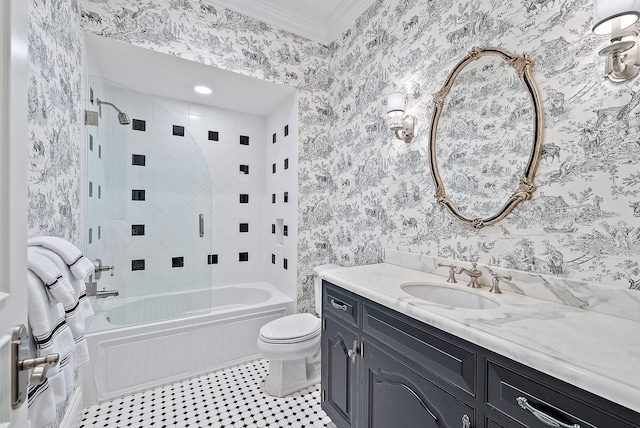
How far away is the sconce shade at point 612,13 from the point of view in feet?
2.77

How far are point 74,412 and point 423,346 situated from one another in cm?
196

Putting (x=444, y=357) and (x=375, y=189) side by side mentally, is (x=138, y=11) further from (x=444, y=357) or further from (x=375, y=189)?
(x=444, y=357)

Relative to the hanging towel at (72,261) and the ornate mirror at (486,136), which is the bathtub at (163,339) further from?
the ornate mirror at (486,136)

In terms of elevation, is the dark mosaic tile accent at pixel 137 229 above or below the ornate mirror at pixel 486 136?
below

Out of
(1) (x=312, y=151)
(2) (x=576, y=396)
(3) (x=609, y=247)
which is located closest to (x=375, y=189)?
(1) (x=312, y=151)

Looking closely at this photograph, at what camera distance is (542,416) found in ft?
2.30

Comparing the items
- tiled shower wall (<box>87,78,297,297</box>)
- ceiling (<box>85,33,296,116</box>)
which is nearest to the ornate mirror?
tiled shower wall (<box>87,78,297,297</box>)

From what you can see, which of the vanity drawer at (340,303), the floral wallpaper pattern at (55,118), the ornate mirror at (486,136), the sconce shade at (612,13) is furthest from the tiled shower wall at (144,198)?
the sconce shade at (612,13)

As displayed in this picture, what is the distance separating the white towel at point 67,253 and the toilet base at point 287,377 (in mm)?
1323

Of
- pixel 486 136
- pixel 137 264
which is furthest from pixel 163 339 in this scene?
pixel 486 136

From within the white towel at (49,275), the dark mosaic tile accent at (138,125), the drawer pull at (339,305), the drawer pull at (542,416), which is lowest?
the drawer pull at (542,416)

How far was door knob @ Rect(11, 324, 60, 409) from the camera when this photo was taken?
53cm

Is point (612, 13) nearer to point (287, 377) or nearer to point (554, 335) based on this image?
point (554, 335)

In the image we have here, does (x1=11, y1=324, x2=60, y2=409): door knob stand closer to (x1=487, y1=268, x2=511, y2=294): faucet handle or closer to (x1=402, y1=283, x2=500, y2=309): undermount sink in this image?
(x1=402, y1=283, x2=500, y2=309): undermount sink
